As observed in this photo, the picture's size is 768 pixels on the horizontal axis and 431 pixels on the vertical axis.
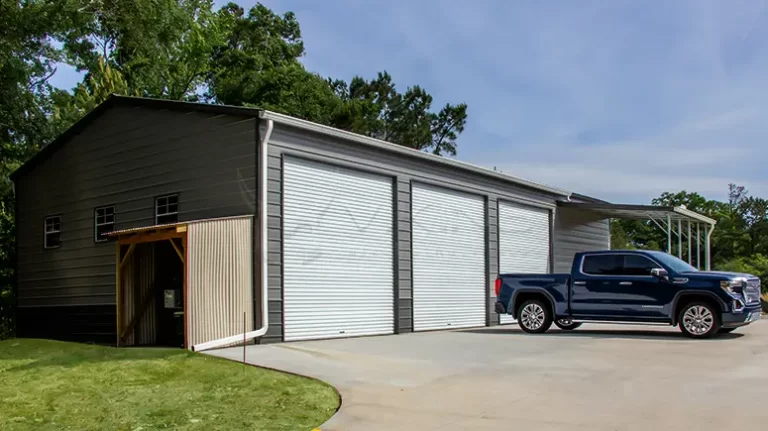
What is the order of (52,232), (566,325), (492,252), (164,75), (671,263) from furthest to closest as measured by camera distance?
(164,75)
(492,252)
(52,232)
(566,325)
(671,263)

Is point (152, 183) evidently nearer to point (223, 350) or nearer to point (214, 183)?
point (214, 183)

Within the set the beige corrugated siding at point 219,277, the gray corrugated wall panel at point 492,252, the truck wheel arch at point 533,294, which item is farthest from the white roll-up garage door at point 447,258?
the beige corrugated siding at point 219,277

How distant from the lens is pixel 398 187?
18.5 metres

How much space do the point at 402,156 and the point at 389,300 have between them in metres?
3.62

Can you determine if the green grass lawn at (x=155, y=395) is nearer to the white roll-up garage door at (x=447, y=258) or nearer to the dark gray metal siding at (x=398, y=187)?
the dark gray metal siding at (x=398, y=187)

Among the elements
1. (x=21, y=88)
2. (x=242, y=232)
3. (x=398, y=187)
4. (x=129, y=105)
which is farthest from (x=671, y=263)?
(x=21, y=88)

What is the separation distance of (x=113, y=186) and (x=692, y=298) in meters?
13.5

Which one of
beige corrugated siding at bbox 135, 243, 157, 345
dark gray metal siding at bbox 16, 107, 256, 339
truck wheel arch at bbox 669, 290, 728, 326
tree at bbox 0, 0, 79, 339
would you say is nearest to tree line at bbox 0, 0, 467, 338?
tree at bbox 0, 0, 79, 339

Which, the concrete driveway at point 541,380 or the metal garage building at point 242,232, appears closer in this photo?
the concrete driveway at point 541,380

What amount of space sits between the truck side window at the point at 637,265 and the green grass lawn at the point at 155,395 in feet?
27.7

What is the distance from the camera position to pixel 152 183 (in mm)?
17328

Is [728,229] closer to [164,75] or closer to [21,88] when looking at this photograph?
[164,75]

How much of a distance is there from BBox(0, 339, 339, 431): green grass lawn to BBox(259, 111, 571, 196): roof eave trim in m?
5.30

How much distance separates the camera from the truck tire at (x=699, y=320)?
46.8ft
